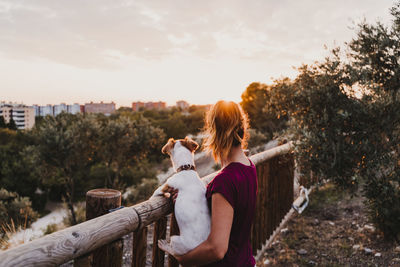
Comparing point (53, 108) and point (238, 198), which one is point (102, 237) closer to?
point (238, 198)

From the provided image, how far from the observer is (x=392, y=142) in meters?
3.43

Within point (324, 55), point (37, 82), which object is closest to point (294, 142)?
point (324, 55)

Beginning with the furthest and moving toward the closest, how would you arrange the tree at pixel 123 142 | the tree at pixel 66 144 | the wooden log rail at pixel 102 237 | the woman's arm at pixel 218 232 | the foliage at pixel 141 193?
the tree at pixel 123 142 < the foliage at pixel 141 193 < the tree at pixel 66 144 < the woman's arm at pixel 218 232 < the wooden log rail at pixel 102 237

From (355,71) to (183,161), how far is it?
120 inches

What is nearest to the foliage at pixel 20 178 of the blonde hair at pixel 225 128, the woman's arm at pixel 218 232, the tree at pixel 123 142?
the tree at pixel 123 142

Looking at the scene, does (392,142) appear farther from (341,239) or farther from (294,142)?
→ (341,239)

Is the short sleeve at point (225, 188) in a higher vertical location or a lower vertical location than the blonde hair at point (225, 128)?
lower

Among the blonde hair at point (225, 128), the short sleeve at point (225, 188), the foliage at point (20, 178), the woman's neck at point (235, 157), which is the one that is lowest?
the foliage at point (20, 178)

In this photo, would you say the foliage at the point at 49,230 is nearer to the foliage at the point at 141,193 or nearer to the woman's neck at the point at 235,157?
the foliage at the point at 141,193

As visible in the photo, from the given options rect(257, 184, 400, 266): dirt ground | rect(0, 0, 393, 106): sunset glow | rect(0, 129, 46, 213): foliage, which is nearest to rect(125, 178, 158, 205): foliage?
rect(0, 0, 393, 106): sunset glow

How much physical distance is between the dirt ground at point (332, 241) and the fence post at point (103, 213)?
117 inches

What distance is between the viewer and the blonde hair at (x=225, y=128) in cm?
162

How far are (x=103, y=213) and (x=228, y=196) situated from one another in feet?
2.09

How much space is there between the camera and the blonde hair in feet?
5.30
